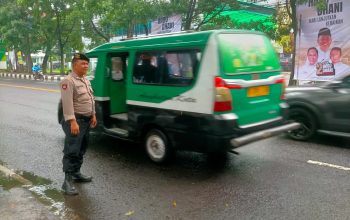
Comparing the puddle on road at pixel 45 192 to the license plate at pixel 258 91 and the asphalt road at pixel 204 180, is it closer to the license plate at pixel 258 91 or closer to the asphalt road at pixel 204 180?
the asphalt road at pixel 204 180

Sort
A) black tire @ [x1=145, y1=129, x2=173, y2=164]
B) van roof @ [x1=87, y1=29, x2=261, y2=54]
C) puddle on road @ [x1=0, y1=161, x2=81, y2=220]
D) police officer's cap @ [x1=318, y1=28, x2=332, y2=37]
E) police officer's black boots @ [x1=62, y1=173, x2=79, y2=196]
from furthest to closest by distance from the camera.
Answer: police officer's cap @ [x1=318, y1=28, x2=332, y2=37], black tire @ [x1=145, y1=129, x2=173, y2=164], van roof @ [x1=87, y1=29, x2=261, y2=54], police officer's black boots @ [x1=62, y1=173, x2=79, y2=196], puddle on road @ [x1=0, y1=161, x2=81, y2=220]

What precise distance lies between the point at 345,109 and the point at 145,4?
1519 cm

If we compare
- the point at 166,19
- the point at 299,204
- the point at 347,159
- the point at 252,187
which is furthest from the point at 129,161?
the point at 166,19

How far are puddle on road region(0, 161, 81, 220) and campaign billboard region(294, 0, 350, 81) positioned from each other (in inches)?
487

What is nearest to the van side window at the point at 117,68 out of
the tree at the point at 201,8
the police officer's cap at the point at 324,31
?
the police officer's cap at the point at 324,31

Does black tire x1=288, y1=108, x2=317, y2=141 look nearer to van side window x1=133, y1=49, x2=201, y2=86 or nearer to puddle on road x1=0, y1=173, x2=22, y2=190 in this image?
van side window x1=133, y1=49, x2=201, y2=86

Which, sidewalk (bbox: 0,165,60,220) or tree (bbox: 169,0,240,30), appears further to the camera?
tree (bbox: 169,0,240,30)

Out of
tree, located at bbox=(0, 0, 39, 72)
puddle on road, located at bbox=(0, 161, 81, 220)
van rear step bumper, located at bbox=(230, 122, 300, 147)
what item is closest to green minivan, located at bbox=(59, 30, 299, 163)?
van rear step bumper, located at bbox=(230, 122, 300, 147)

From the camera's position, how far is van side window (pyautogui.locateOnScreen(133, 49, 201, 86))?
5.33 meters

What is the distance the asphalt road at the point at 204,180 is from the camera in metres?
4.27

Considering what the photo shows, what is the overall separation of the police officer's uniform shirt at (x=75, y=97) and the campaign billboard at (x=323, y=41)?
12.1 metres

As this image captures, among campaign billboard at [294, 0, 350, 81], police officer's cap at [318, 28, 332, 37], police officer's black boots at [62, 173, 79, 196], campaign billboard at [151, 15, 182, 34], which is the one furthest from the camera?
campaign billboard at [151, 15, 182, 34]

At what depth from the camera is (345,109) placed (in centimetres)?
668

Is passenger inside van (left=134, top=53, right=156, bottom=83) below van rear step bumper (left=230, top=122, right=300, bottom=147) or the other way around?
the other way around
